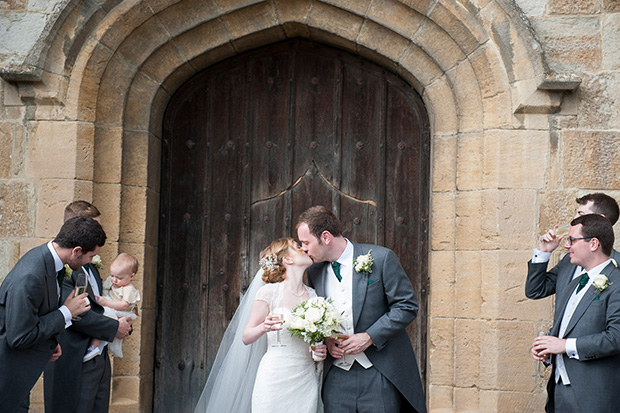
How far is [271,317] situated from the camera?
3.95 meters

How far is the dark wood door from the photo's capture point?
5680mm

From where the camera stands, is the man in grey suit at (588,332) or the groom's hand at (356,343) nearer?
the man in grey suit at (588,332)

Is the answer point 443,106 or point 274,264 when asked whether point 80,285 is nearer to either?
point 274,264

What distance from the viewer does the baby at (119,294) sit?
14.8 feet

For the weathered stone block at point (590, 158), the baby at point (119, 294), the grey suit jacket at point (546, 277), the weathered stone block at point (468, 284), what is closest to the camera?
Result: the grey suit jacket at point (546, 277)

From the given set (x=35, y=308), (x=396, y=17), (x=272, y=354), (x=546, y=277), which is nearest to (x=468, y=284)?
(x=546, y=277)

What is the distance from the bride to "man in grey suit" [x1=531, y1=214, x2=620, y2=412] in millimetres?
1231

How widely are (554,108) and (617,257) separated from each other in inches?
56.5

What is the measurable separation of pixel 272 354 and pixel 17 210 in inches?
87.6

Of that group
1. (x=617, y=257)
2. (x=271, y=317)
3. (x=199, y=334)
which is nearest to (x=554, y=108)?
(x=617, y=257)

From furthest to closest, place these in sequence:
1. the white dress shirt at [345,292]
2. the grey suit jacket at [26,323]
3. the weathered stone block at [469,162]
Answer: the weathered stone block at [469,162] < the white dress shirt at [345,292] < the grey suit jacket at [26,323]

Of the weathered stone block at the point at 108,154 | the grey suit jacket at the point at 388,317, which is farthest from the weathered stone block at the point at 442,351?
the weathered stone block at the point at 108,154

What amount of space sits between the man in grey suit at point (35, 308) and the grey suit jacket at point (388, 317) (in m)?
1.34

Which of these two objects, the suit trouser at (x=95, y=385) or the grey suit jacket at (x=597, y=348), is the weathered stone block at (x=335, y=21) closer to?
the grey suit jacket at (x=597, y=348)
